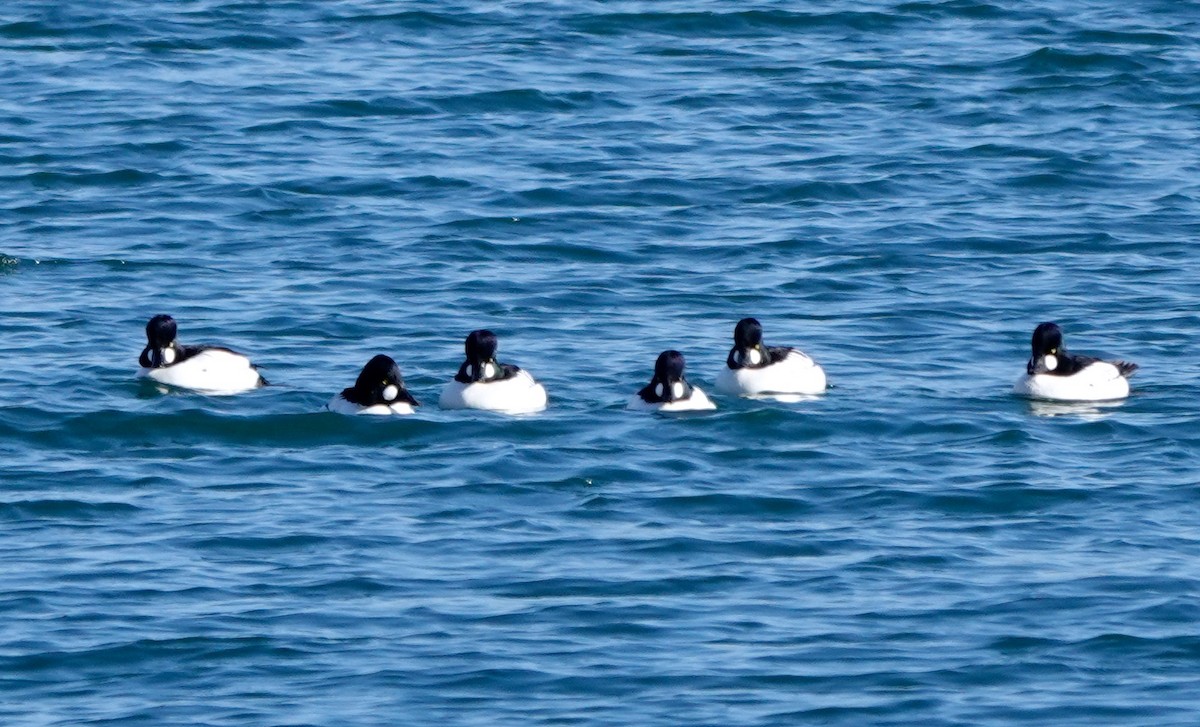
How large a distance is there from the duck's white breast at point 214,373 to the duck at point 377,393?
1.22 metres

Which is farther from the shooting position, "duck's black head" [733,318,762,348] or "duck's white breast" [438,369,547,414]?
"duck's black head" [733,318,762,348]

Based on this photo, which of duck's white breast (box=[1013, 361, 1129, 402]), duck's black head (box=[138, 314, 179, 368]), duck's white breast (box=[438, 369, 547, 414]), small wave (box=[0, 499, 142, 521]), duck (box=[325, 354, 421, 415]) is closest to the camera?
small wave (box=[0, 499, 142, 521])

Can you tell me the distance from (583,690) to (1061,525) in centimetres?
455

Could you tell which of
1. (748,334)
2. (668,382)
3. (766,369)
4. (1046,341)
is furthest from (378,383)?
(1046,341)

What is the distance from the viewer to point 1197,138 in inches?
1250

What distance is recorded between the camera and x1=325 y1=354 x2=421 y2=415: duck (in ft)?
66.2

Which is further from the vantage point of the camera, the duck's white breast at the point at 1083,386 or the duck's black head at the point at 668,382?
the duck's white breast at the point at 1083,386

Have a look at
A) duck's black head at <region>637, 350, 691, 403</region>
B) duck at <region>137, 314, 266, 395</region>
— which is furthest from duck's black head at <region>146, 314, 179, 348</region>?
duck's black head at <region>637, 350, 691, 403</region>

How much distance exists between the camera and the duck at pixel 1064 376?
21.1 meters

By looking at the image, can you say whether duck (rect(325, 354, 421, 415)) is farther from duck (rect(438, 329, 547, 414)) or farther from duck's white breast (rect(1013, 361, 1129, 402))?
duck's white breast (rect(1013, 361, 1129, 402))

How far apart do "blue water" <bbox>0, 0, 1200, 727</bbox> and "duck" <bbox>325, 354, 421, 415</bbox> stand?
0.17m

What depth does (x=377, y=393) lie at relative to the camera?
20.2 meters

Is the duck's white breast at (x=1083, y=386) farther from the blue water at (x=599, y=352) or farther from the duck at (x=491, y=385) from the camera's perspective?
the duck at (x=491, y=385)

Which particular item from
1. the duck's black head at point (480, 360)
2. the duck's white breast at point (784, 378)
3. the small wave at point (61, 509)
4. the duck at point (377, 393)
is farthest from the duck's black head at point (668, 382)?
the small wave at point (61, 509)
